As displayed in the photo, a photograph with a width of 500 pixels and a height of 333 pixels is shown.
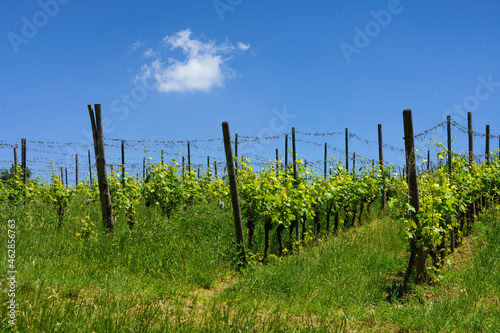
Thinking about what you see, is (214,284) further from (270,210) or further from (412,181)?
(412,181)

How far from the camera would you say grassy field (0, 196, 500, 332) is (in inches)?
144

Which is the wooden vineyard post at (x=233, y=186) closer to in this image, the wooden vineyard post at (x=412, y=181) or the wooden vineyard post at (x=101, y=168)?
the wooden vineyard post at (x=101, y=168)

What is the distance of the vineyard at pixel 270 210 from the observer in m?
6.29

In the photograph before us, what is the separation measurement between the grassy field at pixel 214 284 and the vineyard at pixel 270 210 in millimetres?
71

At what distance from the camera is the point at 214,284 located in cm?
618

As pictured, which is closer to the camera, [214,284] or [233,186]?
[214,284]

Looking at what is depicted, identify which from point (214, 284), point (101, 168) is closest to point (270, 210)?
point (214, 284)

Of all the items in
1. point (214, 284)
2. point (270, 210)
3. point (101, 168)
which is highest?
point (101, 168)

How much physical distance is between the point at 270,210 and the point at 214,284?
6.90 feet

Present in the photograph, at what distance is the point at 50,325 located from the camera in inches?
125

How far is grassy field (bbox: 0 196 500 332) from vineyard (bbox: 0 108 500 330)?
2.8 inches

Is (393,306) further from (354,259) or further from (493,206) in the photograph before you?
(493,206)

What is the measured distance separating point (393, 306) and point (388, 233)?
12.0 ft

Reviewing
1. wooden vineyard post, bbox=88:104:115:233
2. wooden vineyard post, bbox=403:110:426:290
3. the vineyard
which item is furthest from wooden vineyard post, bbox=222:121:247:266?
wooden vineyard post, bbox=403:110:426:290
